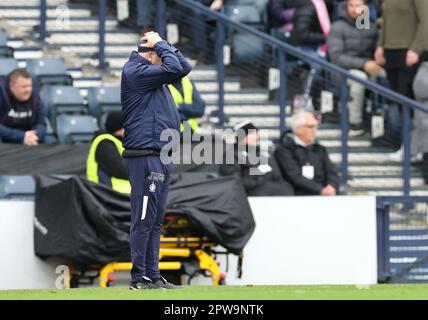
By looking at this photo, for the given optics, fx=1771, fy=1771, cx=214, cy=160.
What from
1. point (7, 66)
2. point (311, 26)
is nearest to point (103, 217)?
point (7, 66)

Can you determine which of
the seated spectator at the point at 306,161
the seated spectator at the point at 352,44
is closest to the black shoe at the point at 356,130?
the seated spectator at the point at 306,161

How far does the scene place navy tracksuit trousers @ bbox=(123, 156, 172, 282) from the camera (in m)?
13.3

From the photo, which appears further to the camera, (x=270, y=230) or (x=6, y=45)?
(x=6, y=45)

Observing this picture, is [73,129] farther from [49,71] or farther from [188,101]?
[188,101]

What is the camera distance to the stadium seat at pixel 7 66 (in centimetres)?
1791

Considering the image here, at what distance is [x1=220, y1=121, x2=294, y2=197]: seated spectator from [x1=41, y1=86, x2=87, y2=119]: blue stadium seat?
1773 mm

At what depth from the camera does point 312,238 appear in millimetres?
17125

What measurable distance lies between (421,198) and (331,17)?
361 cm

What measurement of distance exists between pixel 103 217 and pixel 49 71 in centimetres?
299

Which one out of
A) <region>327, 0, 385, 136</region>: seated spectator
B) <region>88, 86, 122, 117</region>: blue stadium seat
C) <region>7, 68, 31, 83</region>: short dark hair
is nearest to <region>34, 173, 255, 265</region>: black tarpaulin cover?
<region>7, 68, 31, 83</region>: short dark hair

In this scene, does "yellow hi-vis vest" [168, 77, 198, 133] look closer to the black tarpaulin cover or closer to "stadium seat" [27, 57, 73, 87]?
the black tarpaulin cover
